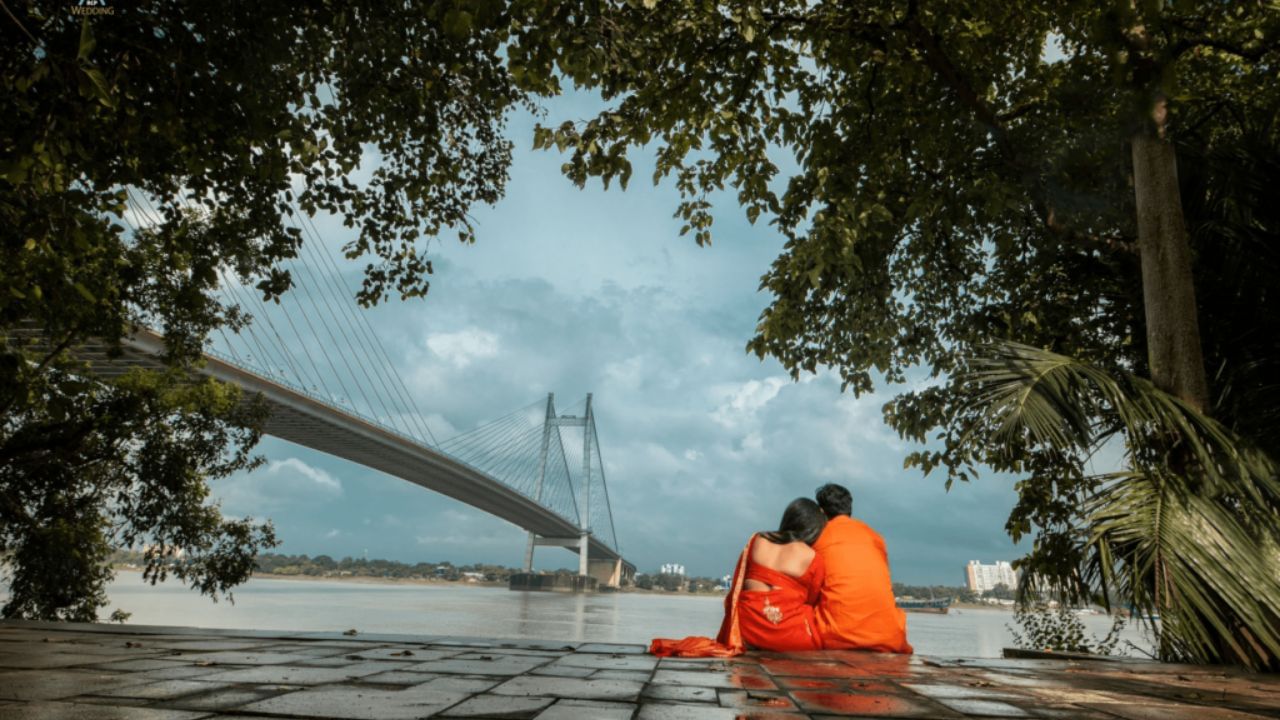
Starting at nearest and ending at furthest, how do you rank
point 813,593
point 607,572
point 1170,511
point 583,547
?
1. point 1170,511
2. point 813,593
3. point 583,547
4. point 607,572

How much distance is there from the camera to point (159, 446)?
9234mm

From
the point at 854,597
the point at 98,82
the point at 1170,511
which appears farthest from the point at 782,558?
the point at 98,82

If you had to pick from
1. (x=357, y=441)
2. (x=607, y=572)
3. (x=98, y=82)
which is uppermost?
(x=357, y=441)

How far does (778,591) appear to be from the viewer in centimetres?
Result: 393

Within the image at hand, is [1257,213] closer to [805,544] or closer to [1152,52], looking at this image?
[1152,52]

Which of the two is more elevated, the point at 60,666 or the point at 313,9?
the point at 313,9

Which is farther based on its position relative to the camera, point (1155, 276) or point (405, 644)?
point (1155, 276)

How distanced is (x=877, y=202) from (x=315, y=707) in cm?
503

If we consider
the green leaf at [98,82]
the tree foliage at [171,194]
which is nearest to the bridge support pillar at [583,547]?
the tree foliage at [171,194]

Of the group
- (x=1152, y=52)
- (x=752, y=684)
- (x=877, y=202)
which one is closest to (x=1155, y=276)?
(x=1152, y=52)

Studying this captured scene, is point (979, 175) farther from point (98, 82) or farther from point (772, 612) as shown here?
point (98, 82)

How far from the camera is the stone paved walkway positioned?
1903 mm

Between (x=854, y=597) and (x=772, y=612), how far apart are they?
1.39 feet

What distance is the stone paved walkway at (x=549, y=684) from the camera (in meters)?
1.90
